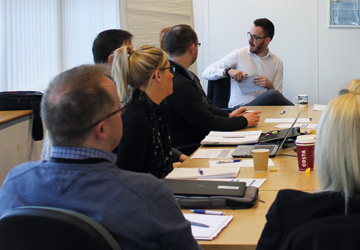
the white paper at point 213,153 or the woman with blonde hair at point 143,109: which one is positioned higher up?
the woman with blonde hair at point 143,109

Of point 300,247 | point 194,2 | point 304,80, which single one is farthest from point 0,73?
point 300,247

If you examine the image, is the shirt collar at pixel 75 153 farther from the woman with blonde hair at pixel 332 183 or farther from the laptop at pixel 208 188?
the laptop at pixel 208 188

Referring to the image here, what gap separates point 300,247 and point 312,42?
5.64 m

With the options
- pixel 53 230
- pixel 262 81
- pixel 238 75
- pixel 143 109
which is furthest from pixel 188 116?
pixel 53 230

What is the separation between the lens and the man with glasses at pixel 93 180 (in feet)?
3.90

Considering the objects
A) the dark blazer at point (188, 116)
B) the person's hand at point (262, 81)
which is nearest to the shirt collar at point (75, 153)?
the dark blazer at point (188, 116)

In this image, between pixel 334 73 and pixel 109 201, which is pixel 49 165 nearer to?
pixel 109 201

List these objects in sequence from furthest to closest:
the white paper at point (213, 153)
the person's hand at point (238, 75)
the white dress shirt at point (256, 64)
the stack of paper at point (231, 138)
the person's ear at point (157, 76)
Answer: the white dress shirt at point (256, 64) → the person's hand at point (238, 75) → the stack of paper at point (231, 138) → the white paper at point (213, 153) → the person's ear at point (157, 76)

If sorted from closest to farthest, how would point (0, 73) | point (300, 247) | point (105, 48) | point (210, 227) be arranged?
A: point (300, 247), point (210, 227), point (105, 48), point (0, 73)

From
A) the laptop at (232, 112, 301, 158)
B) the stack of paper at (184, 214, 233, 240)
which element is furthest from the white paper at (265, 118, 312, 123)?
the stack of paper at (184, 214, 233, 240)

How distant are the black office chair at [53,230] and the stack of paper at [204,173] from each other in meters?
1.00

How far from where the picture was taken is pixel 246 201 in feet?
5.51

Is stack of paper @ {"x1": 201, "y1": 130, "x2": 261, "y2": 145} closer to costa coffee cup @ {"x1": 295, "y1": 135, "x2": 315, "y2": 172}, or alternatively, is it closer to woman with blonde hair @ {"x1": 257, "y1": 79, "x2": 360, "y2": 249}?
costa coffee cup @ {"x1": 295, "y1": 135, "x2": 315, "y2": 172}

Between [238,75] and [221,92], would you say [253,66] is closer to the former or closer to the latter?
[221,92]
